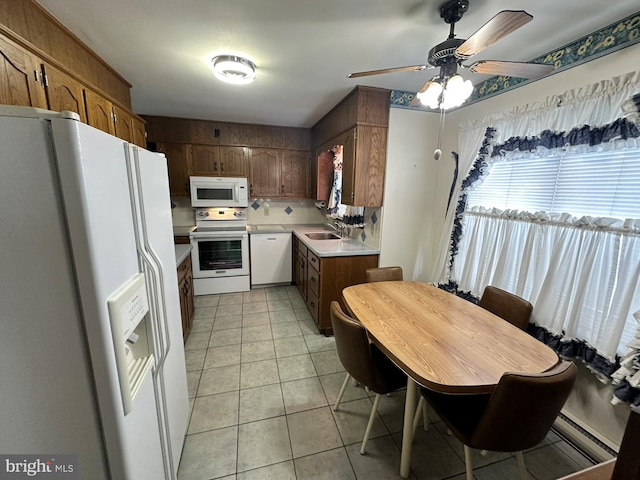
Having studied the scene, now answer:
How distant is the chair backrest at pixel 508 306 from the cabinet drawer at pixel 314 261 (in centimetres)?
148

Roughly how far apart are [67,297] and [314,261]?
2253 mm

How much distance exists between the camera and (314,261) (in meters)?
2.83

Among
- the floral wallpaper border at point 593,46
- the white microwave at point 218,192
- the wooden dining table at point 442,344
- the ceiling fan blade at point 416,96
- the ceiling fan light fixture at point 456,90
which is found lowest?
the wooden dining table at point 442,344

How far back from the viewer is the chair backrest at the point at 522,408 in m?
0.96

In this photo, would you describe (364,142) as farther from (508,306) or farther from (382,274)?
(508,306)

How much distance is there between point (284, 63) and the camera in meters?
1.92

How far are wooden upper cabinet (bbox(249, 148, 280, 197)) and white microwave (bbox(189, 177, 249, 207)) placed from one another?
199 millimetres

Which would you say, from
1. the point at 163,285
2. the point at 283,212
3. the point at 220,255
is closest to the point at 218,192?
the point at 220,255

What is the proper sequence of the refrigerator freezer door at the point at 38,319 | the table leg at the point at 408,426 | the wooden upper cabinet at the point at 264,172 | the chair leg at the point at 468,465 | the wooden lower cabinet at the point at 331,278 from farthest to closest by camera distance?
the wooden upper cabinet at the point at 264,172 → the wooden lower cabinet at the point at 331,278 → the table leg at the point at 408,426 → the chair leg at the point at 468,465 → the refrigerator freezer door at the point at 38,319

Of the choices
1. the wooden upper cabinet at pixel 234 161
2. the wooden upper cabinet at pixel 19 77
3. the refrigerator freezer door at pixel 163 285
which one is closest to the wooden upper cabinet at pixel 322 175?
the wooden upper cabinet at pixel 234 161

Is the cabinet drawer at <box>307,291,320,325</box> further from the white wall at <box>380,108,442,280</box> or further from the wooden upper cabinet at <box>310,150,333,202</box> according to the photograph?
the wooden upper cabinet at <box>310,150,333,202</box>

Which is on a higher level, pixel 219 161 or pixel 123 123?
pixel 123 123

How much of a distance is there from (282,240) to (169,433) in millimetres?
2790

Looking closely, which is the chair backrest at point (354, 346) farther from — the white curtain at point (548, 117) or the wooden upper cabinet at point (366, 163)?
the white curtain at point (548, 117)
